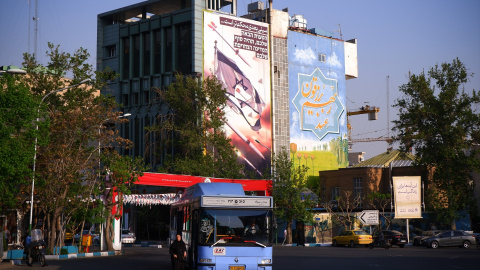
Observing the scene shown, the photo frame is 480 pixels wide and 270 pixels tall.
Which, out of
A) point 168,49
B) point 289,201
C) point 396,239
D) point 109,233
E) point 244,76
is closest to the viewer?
point 109,233

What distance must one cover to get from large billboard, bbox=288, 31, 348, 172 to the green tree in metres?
52.5

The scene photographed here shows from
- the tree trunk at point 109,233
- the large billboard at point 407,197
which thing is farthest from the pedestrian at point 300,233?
the tree trunk at point 109,233

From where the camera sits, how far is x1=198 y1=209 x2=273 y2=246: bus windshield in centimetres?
2148

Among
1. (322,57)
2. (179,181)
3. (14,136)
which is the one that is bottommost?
(179,181)

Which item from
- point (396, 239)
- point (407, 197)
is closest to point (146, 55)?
point (407, 197)

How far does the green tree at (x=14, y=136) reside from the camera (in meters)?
32.0

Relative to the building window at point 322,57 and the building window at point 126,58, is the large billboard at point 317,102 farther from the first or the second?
the building window at point 126,58

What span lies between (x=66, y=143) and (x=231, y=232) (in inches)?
810

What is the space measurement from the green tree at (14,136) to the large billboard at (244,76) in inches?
1630

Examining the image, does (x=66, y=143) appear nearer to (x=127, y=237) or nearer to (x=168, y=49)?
(x=127, y=237)

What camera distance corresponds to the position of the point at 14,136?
33656mm

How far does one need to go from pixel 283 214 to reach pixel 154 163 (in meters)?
23.1

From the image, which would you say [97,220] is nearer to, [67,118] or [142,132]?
[67,118]

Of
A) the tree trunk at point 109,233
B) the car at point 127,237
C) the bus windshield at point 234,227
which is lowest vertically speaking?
the car at point 127,237
